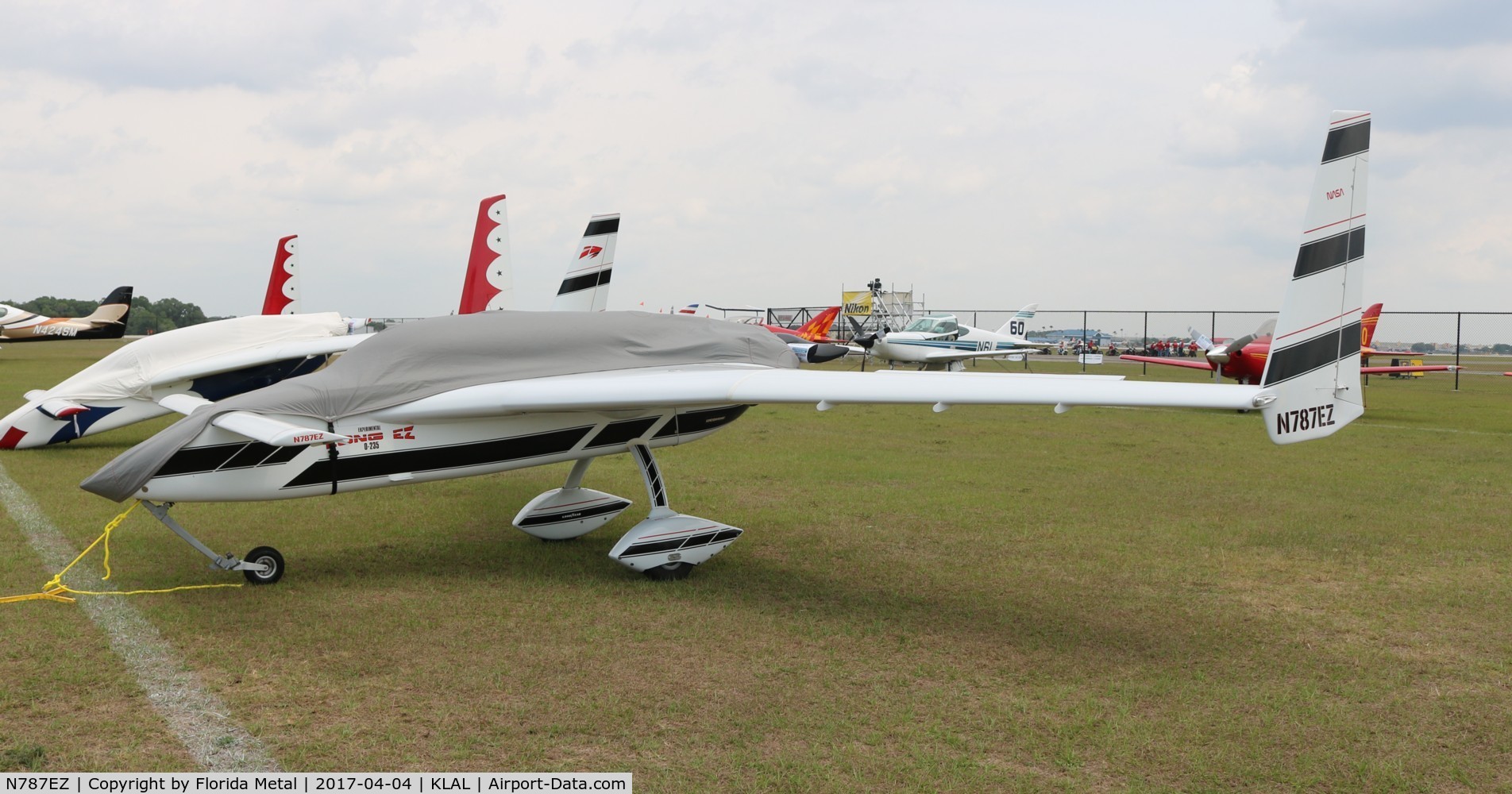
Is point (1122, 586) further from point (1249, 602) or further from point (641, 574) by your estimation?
point (641, 574)

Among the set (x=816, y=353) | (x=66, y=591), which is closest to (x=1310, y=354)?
(x=816, y=353)

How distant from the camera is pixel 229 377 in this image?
13.5 m

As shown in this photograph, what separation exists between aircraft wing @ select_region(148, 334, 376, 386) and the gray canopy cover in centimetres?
664

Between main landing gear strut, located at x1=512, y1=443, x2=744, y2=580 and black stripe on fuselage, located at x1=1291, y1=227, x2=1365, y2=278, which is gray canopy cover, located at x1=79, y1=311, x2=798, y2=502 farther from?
black stripe on fuselage, located at x1=1291, y1=227, x2=1365, y2=278

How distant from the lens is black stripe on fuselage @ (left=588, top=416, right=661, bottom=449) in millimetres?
7086

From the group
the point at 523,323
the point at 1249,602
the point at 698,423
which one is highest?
the point at 523,323

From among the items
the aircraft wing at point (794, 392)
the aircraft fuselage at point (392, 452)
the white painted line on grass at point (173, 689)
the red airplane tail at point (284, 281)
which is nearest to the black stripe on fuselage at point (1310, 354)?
the aircraft wing at point (794, 392)

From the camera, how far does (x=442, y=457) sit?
6.61m

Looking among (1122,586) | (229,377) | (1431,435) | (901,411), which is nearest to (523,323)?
(1122,586)

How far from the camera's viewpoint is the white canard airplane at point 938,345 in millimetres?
31250

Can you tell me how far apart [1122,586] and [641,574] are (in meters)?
3.19

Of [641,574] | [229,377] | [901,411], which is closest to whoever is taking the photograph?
[641,574]

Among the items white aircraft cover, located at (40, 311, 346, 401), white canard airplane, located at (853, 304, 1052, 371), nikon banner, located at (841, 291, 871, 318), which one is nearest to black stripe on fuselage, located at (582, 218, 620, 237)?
white aircraft cover, located at (40, 311, 346, 401)

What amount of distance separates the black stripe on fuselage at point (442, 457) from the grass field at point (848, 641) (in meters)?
0.75
